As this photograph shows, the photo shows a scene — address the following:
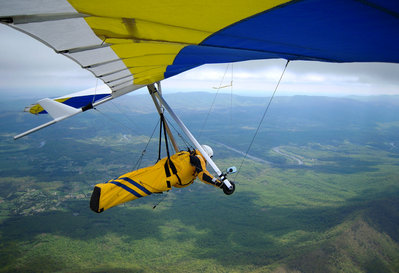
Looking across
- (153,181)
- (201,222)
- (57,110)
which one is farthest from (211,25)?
(201,222)

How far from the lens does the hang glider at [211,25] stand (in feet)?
3.53

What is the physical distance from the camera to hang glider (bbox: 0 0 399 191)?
1075 mm

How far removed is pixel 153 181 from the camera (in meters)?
4.43

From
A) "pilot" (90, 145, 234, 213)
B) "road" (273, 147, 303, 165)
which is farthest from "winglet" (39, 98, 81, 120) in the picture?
"road" (273, 147, 303, 165)

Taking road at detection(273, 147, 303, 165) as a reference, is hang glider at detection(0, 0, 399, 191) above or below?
above

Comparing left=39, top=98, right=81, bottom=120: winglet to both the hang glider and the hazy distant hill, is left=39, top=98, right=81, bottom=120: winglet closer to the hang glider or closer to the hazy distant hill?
the hang glider

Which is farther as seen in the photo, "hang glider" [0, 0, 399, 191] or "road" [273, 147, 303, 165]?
"road" [273, 147, 303, 165]

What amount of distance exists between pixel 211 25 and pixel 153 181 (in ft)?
11.7

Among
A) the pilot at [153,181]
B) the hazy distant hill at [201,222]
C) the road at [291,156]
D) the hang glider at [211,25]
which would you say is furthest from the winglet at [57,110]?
the road at [291,156]

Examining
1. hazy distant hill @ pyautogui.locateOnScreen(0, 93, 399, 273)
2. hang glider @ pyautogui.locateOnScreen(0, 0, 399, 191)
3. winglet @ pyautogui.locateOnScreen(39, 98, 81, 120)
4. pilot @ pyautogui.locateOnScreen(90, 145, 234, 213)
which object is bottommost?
hazy distant hill @ pyautogui.locateOnScreen(0, 93, 399, 273)

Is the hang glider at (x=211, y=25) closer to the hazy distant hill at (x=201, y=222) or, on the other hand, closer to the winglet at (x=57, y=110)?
the winglet at (x=57, y=110)

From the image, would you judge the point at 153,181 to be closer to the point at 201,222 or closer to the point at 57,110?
the point at 57,110

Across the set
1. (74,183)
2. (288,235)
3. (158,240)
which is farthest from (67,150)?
(288,235)

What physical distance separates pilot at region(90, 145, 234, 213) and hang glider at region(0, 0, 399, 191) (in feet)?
8.92
